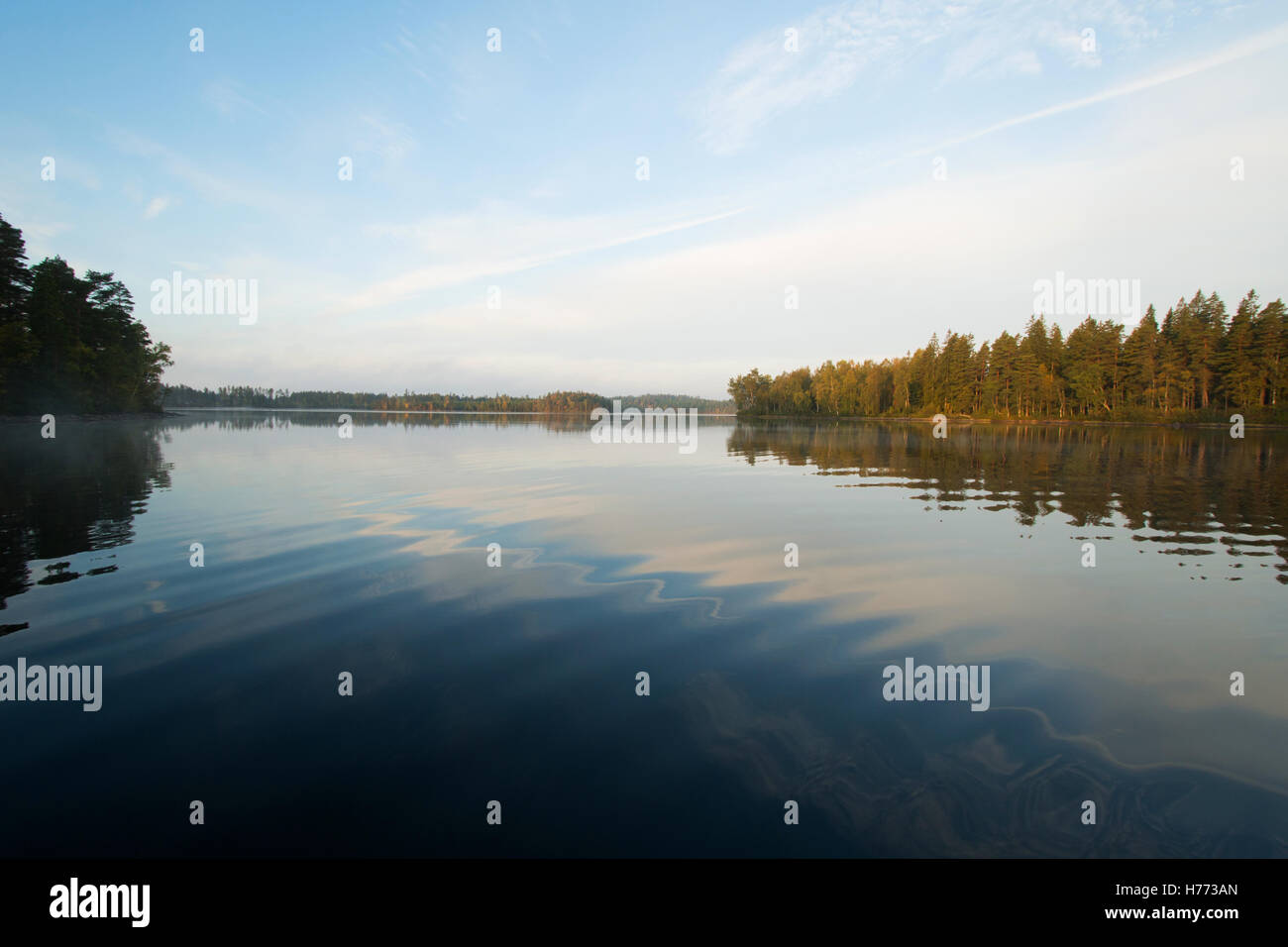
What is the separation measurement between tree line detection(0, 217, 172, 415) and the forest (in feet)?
593

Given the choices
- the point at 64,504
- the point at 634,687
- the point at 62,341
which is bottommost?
the point at 634,687

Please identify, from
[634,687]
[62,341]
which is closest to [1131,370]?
[634,687]

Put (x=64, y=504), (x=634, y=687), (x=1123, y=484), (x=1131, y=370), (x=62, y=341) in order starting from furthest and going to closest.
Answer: (x=1131, y=370)
(x=62, y=341)
(x=1123, y=484)
(x=64, y=504)
(x=634, y=687)

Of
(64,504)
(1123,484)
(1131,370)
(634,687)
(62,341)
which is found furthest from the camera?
(1131,370)

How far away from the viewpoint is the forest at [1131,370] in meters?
96.9

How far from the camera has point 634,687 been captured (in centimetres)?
772

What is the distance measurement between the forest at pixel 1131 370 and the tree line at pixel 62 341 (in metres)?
181

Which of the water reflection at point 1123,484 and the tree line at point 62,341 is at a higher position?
the tree line at point 62,341

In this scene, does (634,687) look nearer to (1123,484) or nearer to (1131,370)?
(1123,484)

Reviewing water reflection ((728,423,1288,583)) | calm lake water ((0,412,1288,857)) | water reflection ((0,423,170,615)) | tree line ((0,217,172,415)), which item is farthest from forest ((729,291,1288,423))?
tree line ((0,217,172,415))

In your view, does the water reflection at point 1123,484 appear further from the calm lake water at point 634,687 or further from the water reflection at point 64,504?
the water reflection at point 64,504

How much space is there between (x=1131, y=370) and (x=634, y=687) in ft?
499

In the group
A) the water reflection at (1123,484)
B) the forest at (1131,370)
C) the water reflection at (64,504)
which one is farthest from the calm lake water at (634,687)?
the forest at (1131,370)
